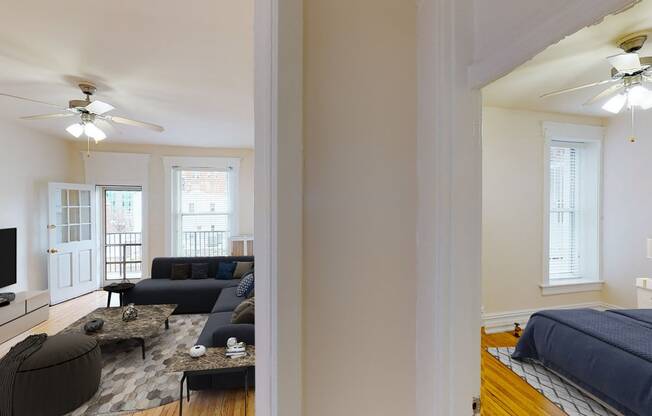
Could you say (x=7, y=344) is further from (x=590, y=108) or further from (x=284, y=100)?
(x=590, y=108)

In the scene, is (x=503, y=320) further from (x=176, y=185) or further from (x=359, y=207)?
(x=176, y=185)

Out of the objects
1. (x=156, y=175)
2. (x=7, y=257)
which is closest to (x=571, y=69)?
(x=156, y=175)

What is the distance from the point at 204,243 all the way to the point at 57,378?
366 centimetres

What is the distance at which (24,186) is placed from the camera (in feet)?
13.4

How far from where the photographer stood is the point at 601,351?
207 cm

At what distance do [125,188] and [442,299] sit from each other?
6175mm

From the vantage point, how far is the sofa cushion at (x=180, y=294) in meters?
3.99

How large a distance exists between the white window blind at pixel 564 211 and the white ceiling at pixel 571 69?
55 cm

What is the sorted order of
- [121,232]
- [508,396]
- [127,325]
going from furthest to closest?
[121,232]
[127,325]
[508,396]

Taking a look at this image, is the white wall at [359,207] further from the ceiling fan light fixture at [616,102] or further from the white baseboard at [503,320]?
the white baseboard at [503,320]

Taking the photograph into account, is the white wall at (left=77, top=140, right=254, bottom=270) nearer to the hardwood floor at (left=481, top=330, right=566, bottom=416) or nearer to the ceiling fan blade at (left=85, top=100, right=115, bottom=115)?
the ceiling fan blade at (left=85, top=100, right=115, bottom=115)

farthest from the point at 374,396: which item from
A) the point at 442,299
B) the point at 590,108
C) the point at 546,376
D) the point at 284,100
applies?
the point at 590,108

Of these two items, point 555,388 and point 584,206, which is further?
point 584,206

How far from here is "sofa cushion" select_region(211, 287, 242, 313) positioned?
3.37 metres
